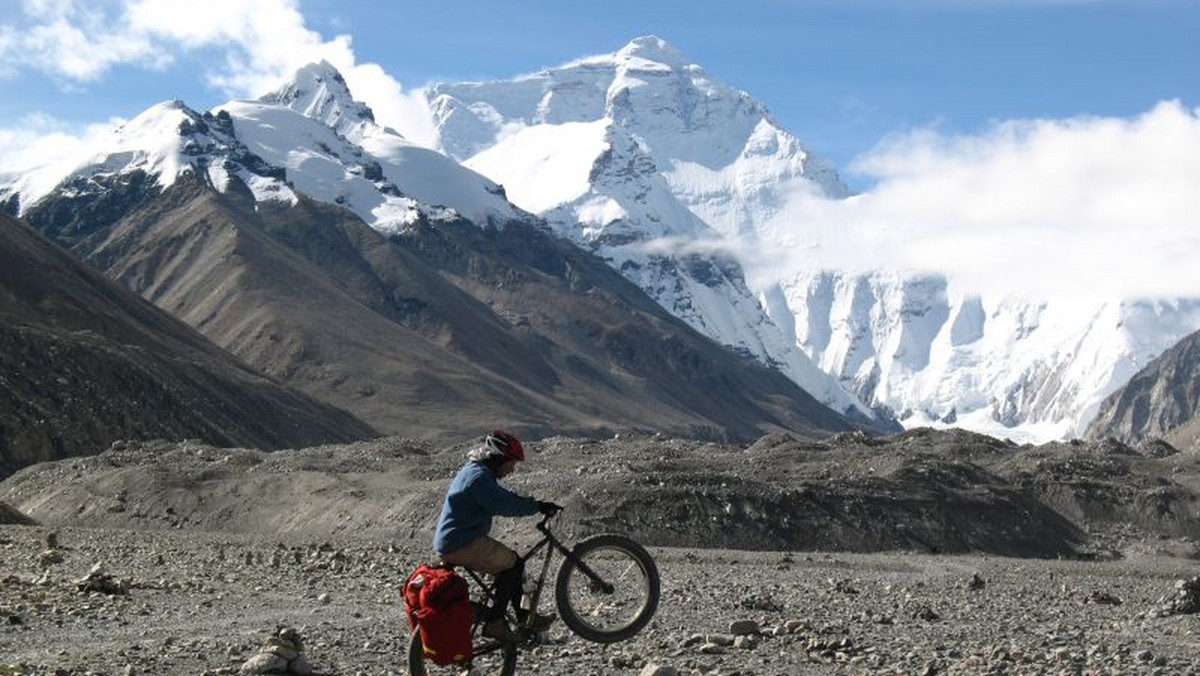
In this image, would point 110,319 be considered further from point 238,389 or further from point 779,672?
point 779,672

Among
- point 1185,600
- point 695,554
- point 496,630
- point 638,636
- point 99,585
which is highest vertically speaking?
point 1185,600

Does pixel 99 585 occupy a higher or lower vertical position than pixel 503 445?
lower

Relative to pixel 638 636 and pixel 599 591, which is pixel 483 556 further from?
pixel 638 636

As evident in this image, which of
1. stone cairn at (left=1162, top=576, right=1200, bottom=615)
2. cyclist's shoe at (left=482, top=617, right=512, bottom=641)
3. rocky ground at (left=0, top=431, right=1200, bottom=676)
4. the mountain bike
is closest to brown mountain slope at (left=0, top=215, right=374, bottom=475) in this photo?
rocky ground at (left=0, top=431, right=1200, bottom=676)

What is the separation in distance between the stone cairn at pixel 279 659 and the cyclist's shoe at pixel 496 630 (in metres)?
1.77

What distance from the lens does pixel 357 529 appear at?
4956cm

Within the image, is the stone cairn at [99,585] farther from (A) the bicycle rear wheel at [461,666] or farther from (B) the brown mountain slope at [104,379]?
(B) the brown mountain slope at [104,379]

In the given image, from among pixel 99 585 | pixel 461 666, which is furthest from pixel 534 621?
pixel 99 585

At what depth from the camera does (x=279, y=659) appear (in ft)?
47.2

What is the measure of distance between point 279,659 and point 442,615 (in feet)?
5.50

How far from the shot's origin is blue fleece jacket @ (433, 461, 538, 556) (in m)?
14.3

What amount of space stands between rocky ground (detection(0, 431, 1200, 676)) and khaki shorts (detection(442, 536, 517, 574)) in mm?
1577

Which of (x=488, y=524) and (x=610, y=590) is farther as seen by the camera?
(x=610, y=590)

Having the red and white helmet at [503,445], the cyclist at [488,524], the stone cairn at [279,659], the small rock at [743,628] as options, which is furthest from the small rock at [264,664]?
the small rock at [743,628]
